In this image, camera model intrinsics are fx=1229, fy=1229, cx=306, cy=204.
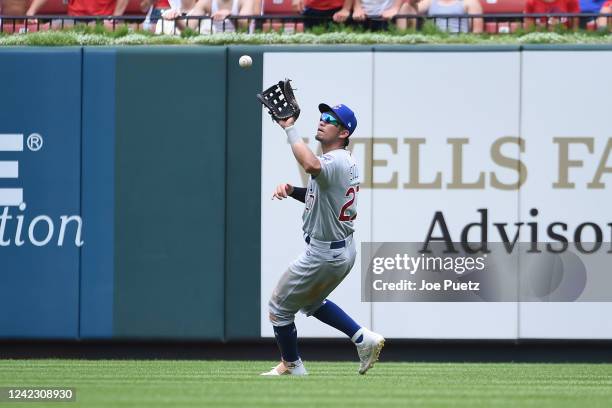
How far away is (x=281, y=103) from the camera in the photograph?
8.40 meters

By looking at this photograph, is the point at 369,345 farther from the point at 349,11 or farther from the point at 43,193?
the point at 349,11

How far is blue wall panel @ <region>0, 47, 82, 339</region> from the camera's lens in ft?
A: 37.9

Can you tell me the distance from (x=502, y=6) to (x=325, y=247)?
16.3 feet

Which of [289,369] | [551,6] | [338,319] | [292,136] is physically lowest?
[289,369]

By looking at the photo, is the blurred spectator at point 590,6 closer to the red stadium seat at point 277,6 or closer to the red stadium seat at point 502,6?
the red stadium seat at point 502,6

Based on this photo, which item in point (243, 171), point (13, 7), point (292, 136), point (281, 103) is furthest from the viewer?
point (13, 7)

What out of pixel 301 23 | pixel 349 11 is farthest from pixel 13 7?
pixel 349 11

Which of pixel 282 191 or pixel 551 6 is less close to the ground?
pixel 551 6

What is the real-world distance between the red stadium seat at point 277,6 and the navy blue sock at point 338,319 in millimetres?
4714

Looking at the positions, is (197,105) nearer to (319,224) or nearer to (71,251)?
(71,251)

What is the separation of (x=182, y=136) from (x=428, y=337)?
298 centimetres

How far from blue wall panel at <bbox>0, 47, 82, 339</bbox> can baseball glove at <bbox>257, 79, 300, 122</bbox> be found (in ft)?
12.2

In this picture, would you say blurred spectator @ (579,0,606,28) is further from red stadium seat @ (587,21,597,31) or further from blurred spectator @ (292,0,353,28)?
blurred spectator @ (292,0,353,28)

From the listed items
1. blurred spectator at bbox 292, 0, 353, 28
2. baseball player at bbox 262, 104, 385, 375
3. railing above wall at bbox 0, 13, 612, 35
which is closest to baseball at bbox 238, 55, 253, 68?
railing above wall at bbox 0, 13, 612, 35
